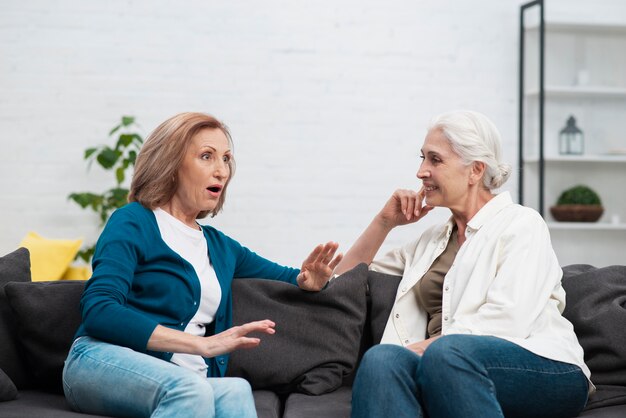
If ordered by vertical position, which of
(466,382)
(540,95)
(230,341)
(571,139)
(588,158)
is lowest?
(466,382)

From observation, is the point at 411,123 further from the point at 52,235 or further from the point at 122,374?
the point at 122,374

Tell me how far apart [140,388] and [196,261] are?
0.51m

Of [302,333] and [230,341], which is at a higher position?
[230,341]

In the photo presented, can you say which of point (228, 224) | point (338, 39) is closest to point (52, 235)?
point (228, 224)

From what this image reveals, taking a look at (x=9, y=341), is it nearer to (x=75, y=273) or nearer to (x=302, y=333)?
(x=302, y=333)

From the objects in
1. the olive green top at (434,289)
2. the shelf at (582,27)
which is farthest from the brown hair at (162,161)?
the shelf at (582,27)

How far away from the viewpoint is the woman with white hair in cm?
206

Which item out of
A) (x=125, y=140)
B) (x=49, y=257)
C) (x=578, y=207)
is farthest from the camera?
(x=578, y=207)

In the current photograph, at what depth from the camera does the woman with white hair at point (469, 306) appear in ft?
6.76

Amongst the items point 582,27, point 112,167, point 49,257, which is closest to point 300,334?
point 49,257

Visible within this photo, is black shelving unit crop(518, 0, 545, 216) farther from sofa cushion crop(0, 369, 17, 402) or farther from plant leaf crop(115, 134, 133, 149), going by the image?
sofa cushion crop(0, 369, 17, 402)

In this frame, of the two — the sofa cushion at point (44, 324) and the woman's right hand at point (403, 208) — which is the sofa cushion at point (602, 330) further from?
the sofa cushion at point (44, 324)

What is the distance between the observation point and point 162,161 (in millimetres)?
2432

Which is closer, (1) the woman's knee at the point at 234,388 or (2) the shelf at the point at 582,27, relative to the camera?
(1) the woman's knee at the point at 234,388
